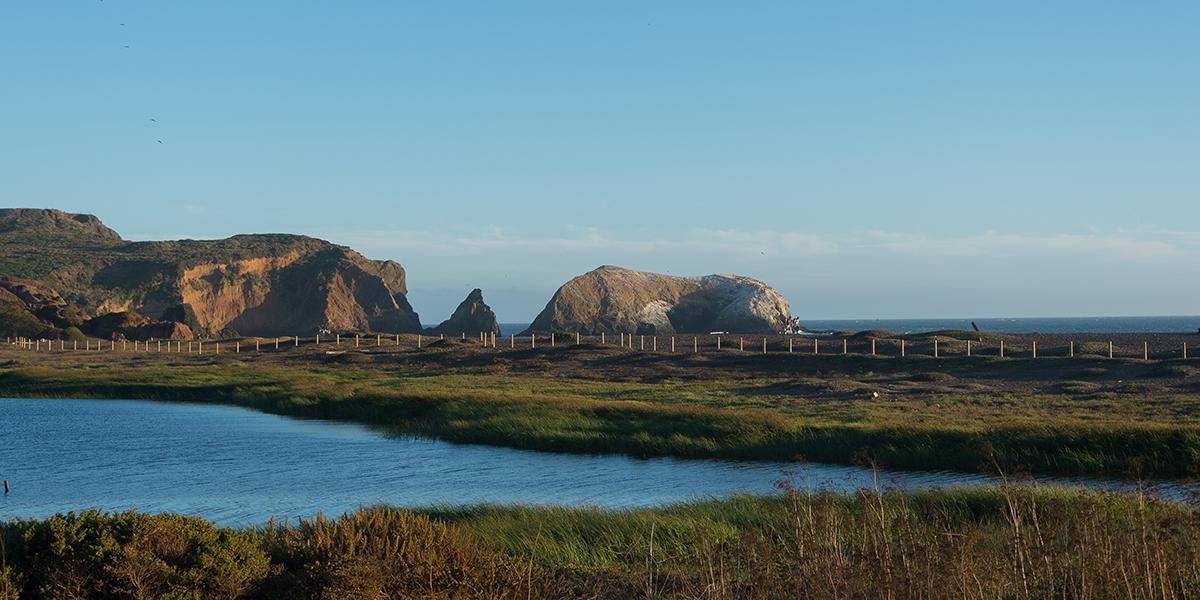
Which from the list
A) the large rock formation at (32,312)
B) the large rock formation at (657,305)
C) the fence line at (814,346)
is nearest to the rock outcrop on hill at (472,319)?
the large rock formation at (657,305)

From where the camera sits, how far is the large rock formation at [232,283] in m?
139

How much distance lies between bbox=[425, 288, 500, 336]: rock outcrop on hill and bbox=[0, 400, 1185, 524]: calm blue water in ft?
330

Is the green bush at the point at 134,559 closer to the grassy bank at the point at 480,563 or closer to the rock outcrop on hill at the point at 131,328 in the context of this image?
the grassy bank at the point at 480,563

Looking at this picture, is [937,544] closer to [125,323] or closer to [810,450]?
[810,450]

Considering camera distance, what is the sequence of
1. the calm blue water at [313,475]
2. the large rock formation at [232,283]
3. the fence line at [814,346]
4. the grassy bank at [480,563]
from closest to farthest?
the grassy bank at [480,563] → the calm blue water at [313,475] → the fence line at [814,346] → the large rock formation at [232,283]

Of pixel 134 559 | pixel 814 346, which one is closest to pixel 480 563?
pixel 134 559

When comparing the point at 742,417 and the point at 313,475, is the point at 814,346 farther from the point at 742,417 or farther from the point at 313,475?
the point at 313,475

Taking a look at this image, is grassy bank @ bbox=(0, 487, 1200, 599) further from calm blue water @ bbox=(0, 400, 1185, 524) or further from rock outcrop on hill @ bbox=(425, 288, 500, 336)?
rock outcrop on hill @ bbox=(425, 288, 500, 336)

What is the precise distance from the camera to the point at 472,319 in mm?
138750

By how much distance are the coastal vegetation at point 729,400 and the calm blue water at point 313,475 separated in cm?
136

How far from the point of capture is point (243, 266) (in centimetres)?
15150

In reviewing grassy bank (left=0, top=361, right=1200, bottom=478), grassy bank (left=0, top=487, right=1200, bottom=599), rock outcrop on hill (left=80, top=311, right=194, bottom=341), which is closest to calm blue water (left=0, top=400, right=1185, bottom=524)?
grassy bank (left=0, top=361, right=1200, bottom=478)

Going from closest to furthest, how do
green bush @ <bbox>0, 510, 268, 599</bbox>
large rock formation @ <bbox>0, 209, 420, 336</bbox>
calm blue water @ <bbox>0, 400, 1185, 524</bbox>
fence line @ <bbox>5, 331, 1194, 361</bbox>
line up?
green bush @ <bbox>0, 510, 268, 599</bbox> → calm blue water @ <bbox>0, 400, 1185, 524</bbox> → fence line @ <bbox>5, 331, 1194, 361</bbox> → large rock formation @ <bbox>0, 209, 420, 336</bbox>

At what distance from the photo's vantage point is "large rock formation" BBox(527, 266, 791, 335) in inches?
5231
